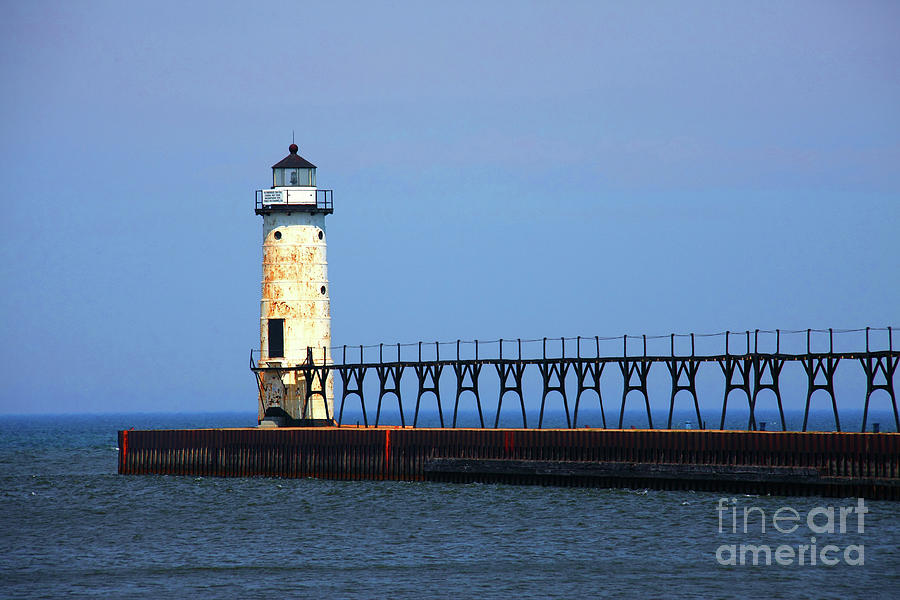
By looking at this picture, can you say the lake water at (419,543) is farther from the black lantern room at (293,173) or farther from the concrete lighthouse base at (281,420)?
the black lantern room at (293,173)

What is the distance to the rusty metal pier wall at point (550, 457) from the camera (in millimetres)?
42156

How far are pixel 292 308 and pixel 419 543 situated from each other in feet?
84.0

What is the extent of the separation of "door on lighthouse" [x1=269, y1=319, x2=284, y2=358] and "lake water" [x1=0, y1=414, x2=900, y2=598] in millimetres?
9537

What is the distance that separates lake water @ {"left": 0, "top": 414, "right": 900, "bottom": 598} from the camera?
31.4 m

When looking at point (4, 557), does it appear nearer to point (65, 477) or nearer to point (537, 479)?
point (537, 479)

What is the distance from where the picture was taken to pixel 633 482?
152ft

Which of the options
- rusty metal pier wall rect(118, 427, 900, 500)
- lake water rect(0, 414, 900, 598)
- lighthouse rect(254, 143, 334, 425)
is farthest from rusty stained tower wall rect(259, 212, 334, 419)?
lake water rect(0, 414, 900, 598)

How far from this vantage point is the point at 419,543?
38.0m

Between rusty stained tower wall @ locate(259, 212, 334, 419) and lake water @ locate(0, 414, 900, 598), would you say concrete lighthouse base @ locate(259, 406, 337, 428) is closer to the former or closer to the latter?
rusty stained tower wall @ locate(259, 212, 334, 419)

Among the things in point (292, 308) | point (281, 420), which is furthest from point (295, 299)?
point (281, 420)

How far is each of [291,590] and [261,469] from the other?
25.1 metres

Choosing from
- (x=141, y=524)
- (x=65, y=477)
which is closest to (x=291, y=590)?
(x=141, y=524)

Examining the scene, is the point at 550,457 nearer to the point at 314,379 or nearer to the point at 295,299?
the point at 314,379

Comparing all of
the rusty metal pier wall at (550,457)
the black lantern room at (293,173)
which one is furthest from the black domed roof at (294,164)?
the rusty metal pier wall at (550,457)
